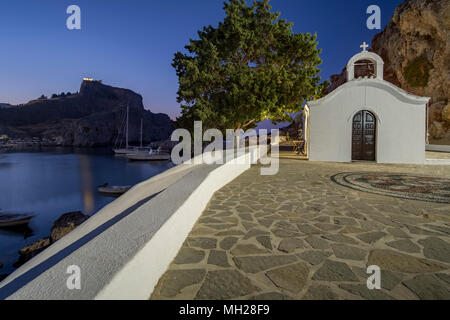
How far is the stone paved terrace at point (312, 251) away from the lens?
2.05 meters

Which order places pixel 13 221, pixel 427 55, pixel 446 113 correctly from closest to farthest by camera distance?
pixel 13 221, pixel 446 113, pixel 427 55

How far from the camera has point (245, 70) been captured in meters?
13.9

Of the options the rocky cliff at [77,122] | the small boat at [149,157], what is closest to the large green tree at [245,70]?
the small boat at [149,157]

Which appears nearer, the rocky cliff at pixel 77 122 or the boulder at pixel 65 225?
the boulder at pixel 65 225

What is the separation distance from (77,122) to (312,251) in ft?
335

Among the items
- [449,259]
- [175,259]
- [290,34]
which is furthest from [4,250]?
[290,34]

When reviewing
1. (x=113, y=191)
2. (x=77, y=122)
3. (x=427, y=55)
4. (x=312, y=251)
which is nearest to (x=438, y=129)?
(x=427, y=55)

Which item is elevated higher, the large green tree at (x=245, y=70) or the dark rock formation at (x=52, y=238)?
the large green tree at (x=245, y=70)

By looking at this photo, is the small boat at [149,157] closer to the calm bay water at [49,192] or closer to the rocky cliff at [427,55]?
the calm bay water at [49,192]

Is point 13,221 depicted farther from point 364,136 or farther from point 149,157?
point 149,157

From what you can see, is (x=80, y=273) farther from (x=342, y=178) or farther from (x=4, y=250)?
(x=4, y=250)

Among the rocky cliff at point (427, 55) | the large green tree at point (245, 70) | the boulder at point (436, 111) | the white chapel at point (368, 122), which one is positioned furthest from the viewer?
the boulder at point (436, 111)

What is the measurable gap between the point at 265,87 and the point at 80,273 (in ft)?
42.5

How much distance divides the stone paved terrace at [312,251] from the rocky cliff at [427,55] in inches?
1370
